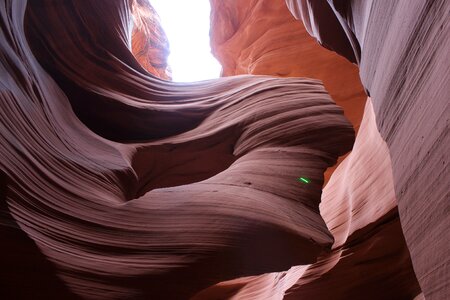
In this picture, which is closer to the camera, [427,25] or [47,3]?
[427,25]

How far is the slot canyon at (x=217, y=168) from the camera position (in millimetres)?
1489

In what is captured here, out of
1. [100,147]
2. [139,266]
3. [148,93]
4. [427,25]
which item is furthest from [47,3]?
[427,25]

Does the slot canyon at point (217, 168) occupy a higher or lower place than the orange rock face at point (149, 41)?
higher

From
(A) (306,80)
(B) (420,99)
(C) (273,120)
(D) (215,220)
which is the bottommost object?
(D) (215,220)

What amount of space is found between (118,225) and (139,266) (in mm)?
263

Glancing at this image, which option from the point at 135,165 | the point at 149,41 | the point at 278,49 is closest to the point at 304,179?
the point at 135,165

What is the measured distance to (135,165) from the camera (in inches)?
121

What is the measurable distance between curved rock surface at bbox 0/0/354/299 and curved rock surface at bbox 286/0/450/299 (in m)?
0.55

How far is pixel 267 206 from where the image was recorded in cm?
210

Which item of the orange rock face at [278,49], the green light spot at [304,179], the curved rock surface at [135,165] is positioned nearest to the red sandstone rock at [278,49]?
the orange rock face at [278,49]

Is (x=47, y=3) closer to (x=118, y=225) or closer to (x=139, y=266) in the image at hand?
(x=118, y=225)

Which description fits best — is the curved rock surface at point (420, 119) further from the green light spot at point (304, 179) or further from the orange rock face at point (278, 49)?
the orange rock face at point (278, 49)

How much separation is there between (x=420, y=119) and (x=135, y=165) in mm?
2107

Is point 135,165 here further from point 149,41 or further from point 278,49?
point 149,41
